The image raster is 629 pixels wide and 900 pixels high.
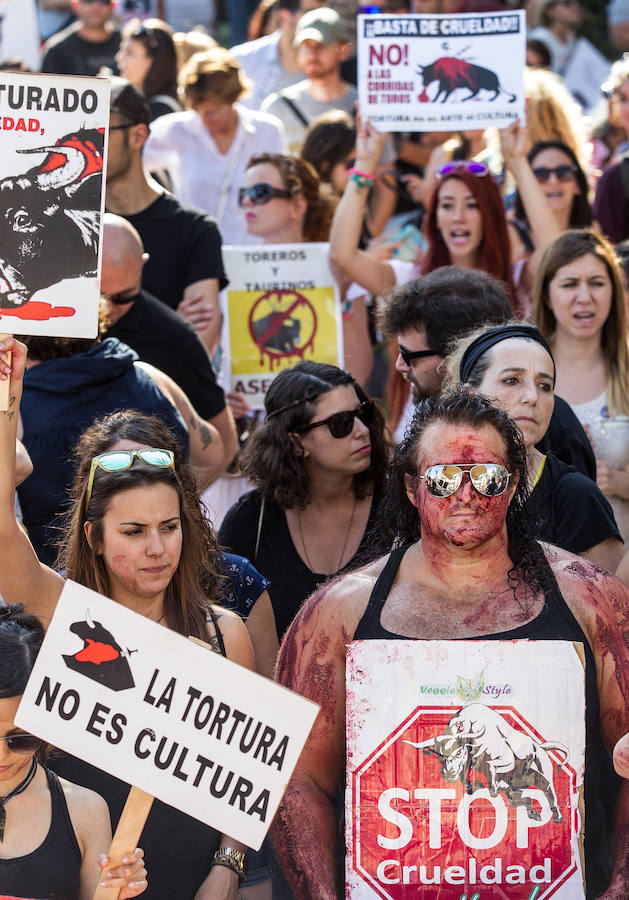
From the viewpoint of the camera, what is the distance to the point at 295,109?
7.20 meters

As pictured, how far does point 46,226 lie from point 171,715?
1133mm

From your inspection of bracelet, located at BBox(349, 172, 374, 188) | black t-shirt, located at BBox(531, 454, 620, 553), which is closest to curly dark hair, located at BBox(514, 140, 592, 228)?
bracelet, located at BBox(349, 172, 374, 188)

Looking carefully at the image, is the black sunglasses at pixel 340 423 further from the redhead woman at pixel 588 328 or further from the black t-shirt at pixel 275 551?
the redhead woman at pixel 588 328

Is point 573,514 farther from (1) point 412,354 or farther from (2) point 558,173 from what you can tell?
(2) point 558,173

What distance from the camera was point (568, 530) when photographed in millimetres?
3375

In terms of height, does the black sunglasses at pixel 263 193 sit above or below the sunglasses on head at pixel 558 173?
below

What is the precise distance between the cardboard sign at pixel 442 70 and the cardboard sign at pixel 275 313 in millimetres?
656

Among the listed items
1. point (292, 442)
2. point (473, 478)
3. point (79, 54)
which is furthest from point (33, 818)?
point (79, 54)

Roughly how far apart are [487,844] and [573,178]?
385cm

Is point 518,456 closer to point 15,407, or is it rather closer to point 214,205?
point 15,407

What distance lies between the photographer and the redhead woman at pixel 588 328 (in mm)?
4441

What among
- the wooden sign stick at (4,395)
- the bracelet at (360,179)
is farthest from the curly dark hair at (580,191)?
the wooden sign stick at (4,395)

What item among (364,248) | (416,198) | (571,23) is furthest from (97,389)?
(571,23)

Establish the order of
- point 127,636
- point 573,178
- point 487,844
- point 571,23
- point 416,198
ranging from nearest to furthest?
point 127,636
point 487,844
point 573,178
point 416,198
point 571,23
